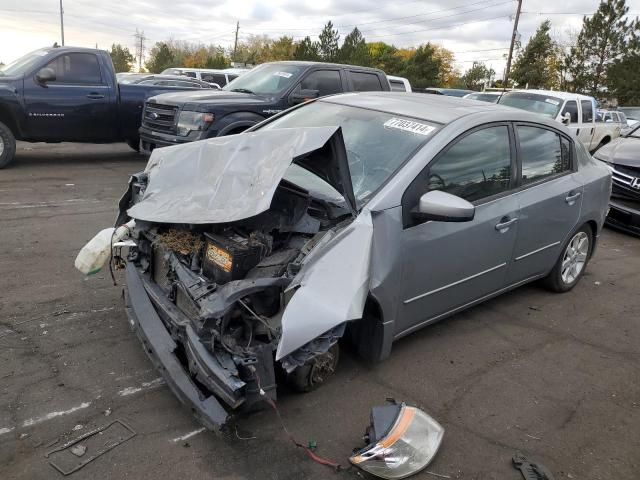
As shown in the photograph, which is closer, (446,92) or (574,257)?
(574,257)

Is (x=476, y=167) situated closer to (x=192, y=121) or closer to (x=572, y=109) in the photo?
(x=192, y=121)

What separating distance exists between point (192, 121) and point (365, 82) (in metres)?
3.14

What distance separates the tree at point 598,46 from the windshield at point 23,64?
36611 millimetres

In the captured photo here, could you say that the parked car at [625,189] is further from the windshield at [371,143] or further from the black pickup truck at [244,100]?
the windshield at [371,143]

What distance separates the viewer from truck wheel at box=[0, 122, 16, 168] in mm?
8398

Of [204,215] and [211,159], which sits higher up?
[211,159]

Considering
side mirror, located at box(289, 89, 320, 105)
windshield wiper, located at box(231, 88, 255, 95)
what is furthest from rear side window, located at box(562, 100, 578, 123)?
windshield wiper, located at box(231, 88, 255, 95)

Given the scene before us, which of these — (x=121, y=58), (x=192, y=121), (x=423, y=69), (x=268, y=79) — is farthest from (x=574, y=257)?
(x=121, y=58)

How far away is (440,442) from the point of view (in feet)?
9.26

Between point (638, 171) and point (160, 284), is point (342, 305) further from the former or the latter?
point (638, 171)

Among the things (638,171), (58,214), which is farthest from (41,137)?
(638,171)

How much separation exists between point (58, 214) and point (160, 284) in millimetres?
3658

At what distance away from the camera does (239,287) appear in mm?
2688

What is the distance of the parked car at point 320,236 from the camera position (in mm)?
2686
